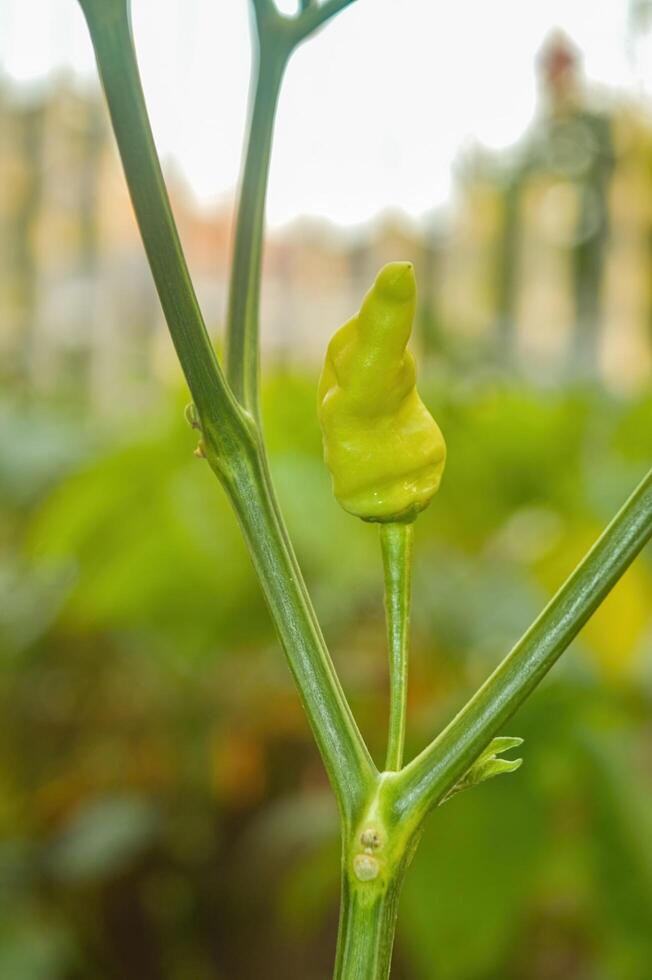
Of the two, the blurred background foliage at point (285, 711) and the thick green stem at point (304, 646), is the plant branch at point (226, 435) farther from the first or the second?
the blurred background foliage at point (285, 711)

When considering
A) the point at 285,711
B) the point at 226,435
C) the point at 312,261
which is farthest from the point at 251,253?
the point at 312,261

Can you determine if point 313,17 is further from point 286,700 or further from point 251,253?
point 286,700

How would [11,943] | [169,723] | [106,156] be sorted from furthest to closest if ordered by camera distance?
[106,156] < [169,723] < [11,943]

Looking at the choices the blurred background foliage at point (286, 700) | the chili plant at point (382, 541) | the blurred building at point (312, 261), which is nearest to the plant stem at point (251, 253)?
the chili plant at point (382, 541)

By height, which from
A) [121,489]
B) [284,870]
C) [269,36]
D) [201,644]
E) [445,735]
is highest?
[269,36]

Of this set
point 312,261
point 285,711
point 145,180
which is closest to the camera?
point 145,180

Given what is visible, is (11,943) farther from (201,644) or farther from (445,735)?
(445,735)

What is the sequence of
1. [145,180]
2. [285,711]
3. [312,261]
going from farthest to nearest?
[312,261] < [285,711] < [145,180]

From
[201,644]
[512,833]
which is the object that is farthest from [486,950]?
[201,644]
